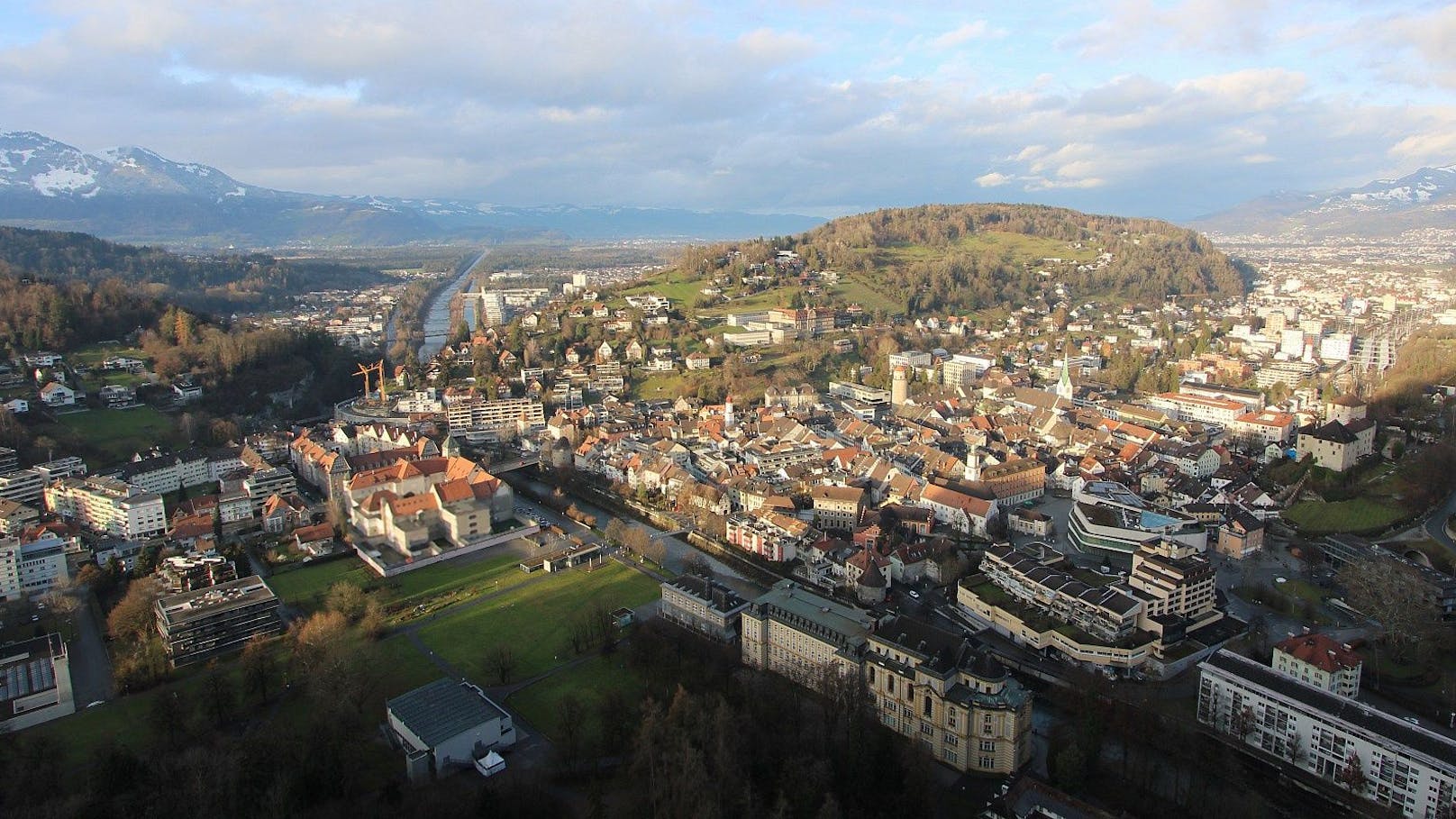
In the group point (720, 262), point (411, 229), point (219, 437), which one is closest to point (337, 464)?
point (219, 437)

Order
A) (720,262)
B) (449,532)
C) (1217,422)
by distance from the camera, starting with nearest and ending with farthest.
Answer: (449,532)
(1217,422)
(720,262)

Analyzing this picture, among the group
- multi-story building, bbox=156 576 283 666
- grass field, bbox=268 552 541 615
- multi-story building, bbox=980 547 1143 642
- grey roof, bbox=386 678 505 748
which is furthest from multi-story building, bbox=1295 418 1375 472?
multi-story building, bbox=156 576 283 666

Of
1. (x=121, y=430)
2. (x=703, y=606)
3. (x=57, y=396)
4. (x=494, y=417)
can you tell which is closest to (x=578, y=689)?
(x=703, y=606)

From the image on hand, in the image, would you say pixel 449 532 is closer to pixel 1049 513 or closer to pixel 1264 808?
pixel 1049 513

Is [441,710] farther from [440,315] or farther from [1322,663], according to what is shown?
[440,315]

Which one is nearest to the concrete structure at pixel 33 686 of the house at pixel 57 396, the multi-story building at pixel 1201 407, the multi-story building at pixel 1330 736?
the house at pixel 57 396

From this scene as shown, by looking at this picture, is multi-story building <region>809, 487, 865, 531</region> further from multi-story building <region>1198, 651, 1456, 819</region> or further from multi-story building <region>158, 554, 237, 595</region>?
multi-story building <region>158, 554, 237, 595</region>
